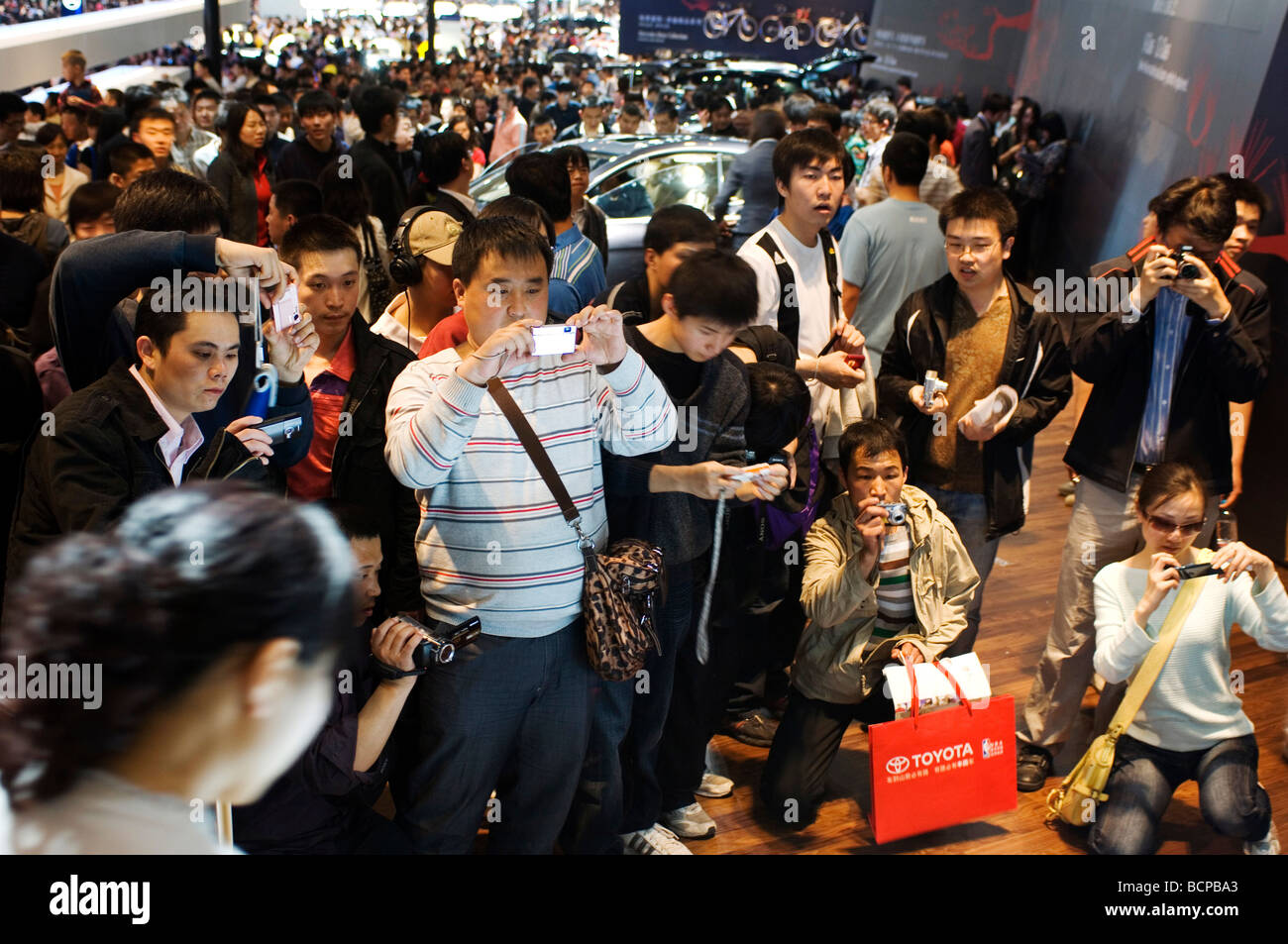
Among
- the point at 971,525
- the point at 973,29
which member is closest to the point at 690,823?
the point at 971,525

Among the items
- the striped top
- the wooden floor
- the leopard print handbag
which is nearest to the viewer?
the leopard print handbag

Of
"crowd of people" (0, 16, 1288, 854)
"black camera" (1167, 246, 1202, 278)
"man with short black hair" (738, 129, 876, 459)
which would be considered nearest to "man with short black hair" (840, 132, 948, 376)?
"crowd of people" (0, 16, 1288, 854)

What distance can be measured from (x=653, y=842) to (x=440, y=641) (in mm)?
985

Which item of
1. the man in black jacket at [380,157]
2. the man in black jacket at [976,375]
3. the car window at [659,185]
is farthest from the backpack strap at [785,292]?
the car window at [659,185]

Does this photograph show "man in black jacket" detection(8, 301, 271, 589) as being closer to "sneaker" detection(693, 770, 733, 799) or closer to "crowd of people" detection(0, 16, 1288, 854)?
"crowd of people" detection(0, 16, 1288, 854)

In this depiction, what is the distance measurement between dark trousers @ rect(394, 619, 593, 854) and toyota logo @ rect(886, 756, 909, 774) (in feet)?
2.80

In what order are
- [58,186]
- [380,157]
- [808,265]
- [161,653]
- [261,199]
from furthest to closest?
1. [380,157]
2. [261,199]
3. [58,186]
4. [808,265]
5. [161,653]

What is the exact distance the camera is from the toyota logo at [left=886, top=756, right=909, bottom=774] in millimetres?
2811

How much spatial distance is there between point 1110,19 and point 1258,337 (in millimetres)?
6510

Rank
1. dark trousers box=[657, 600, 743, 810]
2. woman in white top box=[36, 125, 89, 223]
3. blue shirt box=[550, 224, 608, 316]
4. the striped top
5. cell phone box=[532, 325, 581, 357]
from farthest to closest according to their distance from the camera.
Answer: woman in white top box=[36, 125, 89, 223] < blue shirt box=[550, 224, 608, 316] < the striped top < dark trousers box=[657, 600, 743, 810] < cell phone box=[532, 325, 581, 357]

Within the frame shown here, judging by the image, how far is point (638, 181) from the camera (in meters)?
7.28

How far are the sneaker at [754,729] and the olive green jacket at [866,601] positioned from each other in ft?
1.14

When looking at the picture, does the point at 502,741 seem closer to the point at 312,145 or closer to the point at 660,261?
the point at 660,261
